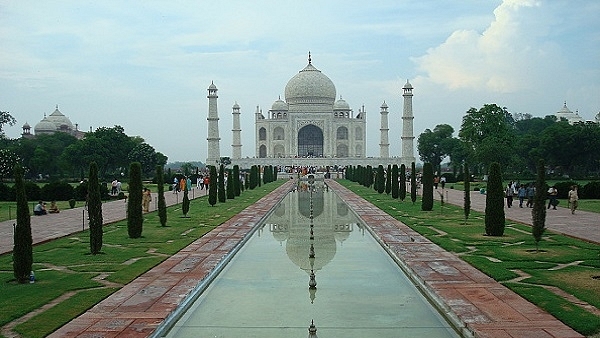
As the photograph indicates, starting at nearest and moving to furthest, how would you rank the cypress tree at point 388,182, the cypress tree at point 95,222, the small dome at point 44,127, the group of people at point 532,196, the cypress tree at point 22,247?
the cypress tree at point 22,247
the cypress tree at point 95,222
the group of people at point 532,196
the cypress tree at point 388,182
the small dome at point 44,127

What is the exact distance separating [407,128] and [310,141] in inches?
414

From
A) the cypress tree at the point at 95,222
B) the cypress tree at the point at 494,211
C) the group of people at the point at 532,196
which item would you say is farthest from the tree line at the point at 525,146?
the cypress tree at the point at 95,222

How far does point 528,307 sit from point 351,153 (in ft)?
169

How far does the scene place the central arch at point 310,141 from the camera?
57.9 metres

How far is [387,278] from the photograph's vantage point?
7.08 m

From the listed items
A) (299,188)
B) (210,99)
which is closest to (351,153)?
(210,99)

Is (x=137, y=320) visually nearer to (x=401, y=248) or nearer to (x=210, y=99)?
(x=401, y=248)

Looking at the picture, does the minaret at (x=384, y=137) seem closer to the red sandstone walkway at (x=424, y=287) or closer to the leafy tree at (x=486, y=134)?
the leafy tree at (x=486, y=134)

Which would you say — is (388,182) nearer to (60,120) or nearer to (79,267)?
Result: (79,267)

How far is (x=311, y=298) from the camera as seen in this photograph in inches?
240

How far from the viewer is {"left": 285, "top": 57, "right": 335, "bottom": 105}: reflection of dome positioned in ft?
185

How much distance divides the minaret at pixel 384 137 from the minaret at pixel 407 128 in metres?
3.17

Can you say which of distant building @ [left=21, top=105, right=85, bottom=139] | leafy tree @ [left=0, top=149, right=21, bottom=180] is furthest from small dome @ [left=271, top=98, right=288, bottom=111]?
leafy tree @ [left=0, top=149, right=21, bottom=180]

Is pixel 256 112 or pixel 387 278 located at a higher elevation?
pixel 256 112
